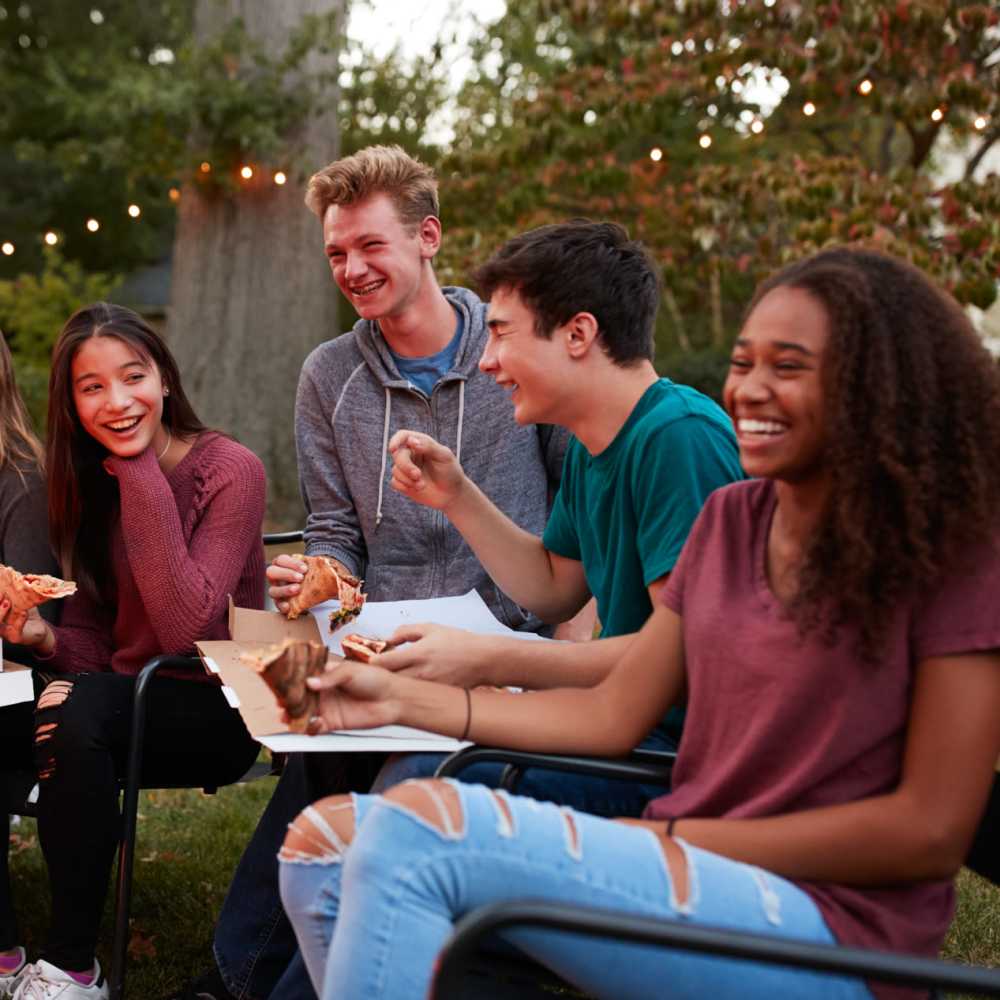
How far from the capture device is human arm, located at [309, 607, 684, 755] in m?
2.21

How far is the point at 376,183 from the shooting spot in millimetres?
3572

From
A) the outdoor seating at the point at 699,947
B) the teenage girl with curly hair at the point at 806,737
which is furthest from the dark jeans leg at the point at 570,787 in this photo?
the outdoor seating at the point at 699,947

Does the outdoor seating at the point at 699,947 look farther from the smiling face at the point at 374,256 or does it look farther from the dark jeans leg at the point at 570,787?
the smiling face at the point at 374,256

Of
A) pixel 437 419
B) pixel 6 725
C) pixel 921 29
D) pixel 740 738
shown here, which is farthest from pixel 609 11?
pixel 740 738

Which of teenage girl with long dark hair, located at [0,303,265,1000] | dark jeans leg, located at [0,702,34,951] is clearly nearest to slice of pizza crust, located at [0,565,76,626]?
teenage girl with long dark hair, located at [0,303,265,1000]

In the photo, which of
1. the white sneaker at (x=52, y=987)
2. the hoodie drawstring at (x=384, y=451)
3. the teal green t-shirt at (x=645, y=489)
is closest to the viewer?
the teal green t-shirt at (x=645, y=489)

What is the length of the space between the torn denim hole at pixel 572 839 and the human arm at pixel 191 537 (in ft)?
4.86

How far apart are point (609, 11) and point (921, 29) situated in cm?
182

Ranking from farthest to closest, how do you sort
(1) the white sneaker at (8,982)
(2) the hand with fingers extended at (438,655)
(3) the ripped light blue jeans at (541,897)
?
(1) the white sneaker at (8,982) → (2) the hand with fingers extended at (438,655) → (3) the ripped light blue jeans at (541,897)

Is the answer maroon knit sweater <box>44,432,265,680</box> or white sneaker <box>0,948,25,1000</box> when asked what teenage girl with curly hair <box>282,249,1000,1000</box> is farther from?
white sneaker <box>0,948,25,1000</box>

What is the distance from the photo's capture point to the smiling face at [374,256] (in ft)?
11.6

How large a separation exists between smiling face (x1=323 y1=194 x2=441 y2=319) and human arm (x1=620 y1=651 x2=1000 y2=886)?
201 centimetres

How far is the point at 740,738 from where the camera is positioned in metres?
1.99

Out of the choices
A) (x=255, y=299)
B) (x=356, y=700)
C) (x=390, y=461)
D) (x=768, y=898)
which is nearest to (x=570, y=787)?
(x=356, y=700)
